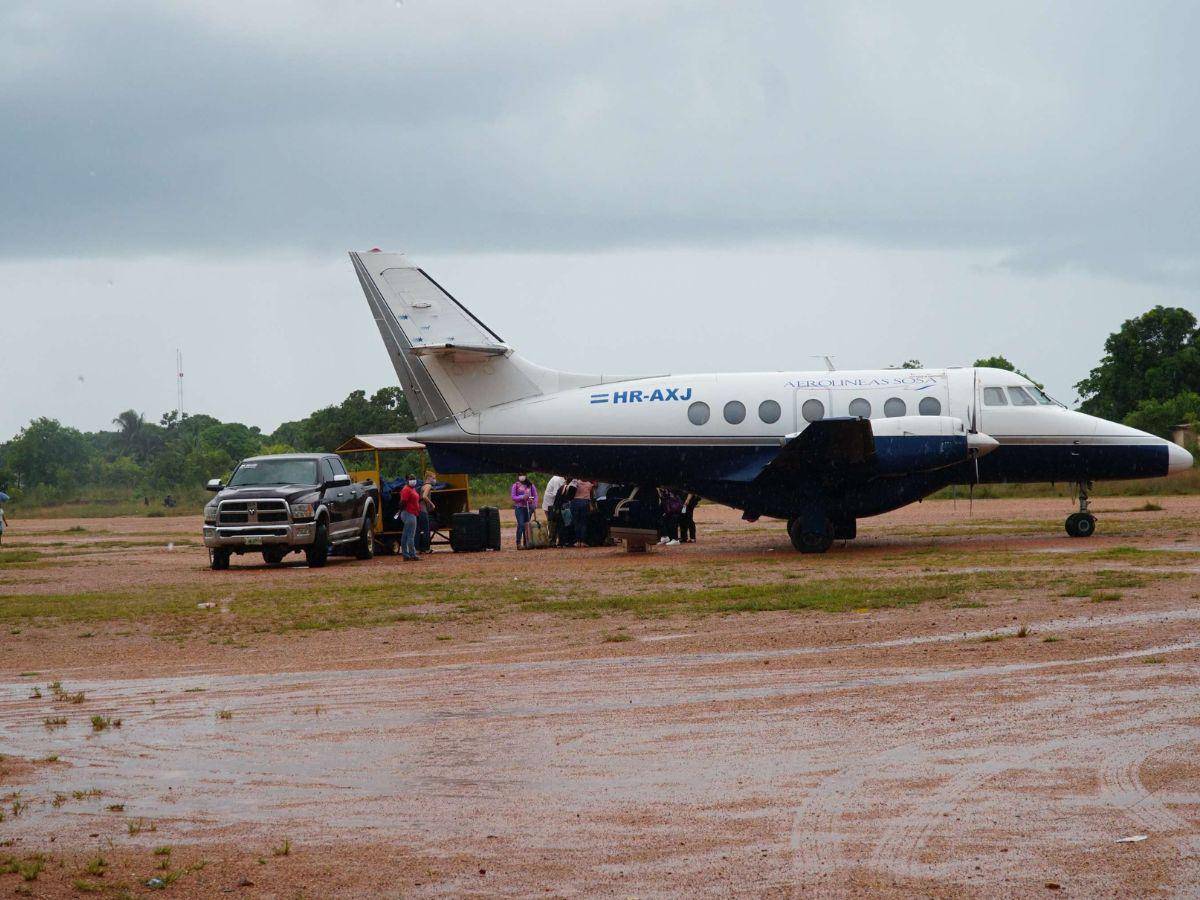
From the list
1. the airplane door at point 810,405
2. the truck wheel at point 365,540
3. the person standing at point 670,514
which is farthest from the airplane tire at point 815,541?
the truck wheel at point 365,540

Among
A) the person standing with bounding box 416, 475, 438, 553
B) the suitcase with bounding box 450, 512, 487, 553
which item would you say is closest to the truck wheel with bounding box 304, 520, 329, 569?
the person standing with bounding box 416, 475, 438, 553

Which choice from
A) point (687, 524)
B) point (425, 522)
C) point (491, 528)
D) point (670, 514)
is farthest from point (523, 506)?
point (687, 524)

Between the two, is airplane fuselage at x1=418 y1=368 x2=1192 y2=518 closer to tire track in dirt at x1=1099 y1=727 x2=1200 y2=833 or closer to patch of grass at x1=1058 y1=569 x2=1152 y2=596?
patch of grass at x1=1058 y1=569 x2=1152 y2=596

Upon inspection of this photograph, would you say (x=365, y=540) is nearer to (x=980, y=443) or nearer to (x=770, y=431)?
(x=770, y=431)

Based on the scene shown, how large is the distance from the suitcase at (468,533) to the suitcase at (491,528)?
65 millimetres

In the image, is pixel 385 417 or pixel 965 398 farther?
pixel 385 417

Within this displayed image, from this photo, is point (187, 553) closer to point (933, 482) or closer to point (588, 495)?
point (588, 495)

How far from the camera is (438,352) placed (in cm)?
2664

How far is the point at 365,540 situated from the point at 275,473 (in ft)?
9.49

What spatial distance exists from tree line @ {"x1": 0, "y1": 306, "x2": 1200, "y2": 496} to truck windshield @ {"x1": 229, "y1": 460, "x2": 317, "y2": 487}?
3573cm

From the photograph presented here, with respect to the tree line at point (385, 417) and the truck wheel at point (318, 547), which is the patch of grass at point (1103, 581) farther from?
the tree line at point (385, 417)

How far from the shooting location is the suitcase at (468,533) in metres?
31.1

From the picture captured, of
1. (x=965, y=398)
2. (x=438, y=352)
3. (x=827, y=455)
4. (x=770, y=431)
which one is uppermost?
(x=438, y=352)

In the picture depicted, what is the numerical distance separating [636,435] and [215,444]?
9137 cm
